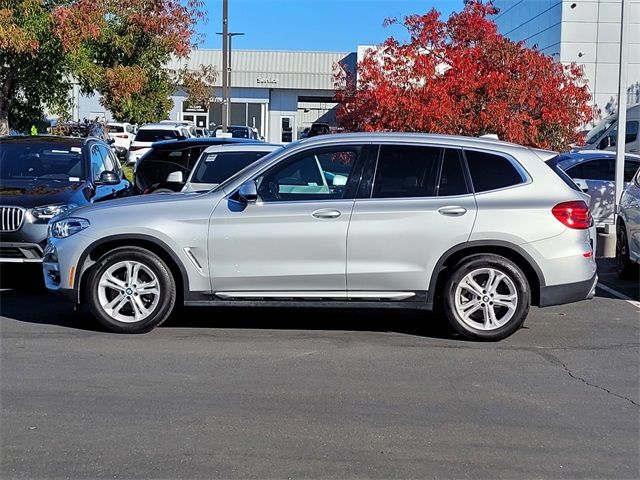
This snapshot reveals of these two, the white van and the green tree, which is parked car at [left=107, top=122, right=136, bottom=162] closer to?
the green tree

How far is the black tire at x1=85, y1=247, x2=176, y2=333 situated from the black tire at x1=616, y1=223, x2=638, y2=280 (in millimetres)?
6241

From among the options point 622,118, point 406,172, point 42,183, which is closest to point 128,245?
point 406,172

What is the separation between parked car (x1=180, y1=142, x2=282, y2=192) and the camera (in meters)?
11.6

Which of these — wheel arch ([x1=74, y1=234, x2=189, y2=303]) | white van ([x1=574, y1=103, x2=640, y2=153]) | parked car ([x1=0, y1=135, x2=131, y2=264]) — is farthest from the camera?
white van ([x1=574, y1=103, x2=640, y2=153])

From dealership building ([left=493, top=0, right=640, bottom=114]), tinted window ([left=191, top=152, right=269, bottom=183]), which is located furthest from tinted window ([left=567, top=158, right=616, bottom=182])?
dealership building ([left=493, top=0, right=640, bottom=114])

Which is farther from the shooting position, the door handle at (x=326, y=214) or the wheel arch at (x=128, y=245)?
the wheel arch at (x=128, y=245)

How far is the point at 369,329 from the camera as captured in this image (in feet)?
26.3

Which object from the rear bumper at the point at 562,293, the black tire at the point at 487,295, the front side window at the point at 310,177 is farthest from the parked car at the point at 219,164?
the rear bumper at the point at 562,293

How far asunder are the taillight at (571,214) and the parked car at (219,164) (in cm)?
512

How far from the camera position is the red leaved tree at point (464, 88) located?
15.1m

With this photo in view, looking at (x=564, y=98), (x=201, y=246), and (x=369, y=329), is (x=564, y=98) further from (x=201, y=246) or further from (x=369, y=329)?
(x=201, y=246)

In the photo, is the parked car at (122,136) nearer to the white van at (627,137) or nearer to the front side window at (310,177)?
the white van at (627,137)

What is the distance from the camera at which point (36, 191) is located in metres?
9.98

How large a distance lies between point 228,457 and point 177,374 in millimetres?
1755
